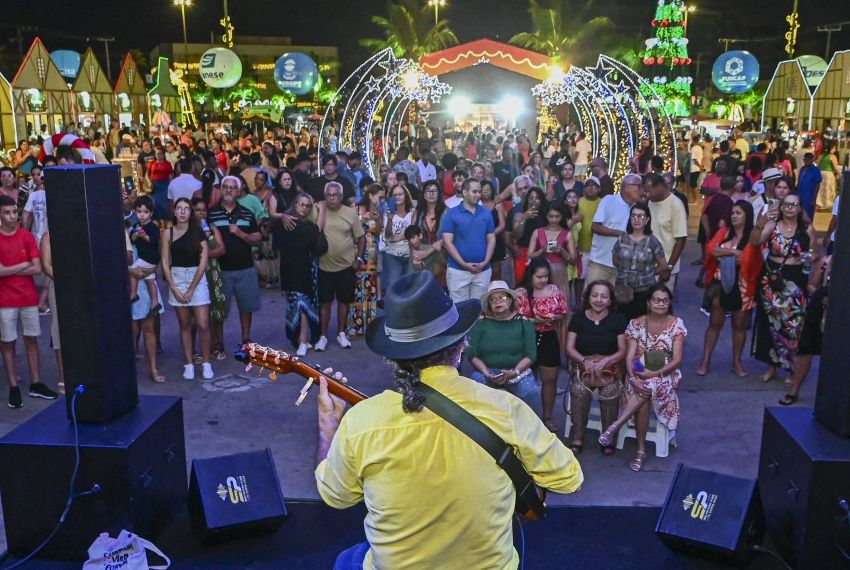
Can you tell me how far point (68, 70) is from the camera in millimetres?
28719

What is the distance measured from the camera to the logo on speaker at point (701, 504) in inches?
151

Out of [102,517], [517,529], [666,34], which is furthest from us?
[666,34]

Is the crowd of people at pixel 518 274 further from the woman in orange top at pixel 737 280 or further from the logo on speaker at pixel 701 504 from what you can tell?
the logo on speaker at pixel 701 504

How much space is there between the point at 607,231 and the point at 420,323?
5.26 meters

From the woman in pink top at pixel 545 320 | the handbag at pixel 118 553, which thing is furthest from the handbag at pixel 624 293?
the handbag at pixel 118 553

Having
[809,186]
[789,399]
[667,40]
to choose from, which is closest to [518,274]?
[789,399]

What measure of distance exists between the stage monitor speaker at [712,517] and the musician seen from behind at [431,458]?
1.75 meters

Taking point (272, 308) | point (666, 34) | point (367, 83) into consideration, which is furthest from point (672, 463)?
point (666, 34)

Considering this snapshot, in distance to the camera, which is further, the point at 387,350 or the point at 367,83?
the point at 367,83

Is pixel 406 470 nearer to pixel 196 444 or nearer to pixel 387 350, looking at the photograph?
pixel 387 350

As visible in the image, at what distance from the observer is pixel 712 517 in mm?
3805

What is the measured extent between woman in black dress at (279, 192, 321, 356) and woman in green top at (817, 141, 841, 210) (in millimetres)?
9978

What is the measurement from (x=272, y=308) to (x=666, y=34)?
2267cm

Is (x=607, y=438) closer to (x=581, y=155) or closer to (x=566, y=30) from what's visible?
(x=581, y=155)
